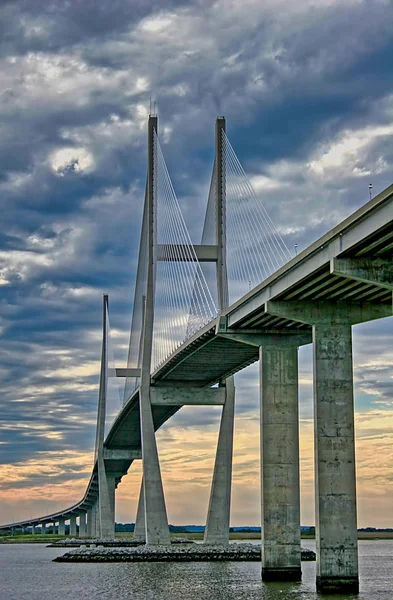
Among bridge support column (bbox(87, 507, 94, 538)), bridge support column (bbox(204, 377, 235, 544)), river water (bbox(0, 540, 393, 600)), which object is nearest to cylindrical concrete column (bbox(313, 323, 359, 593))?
river water (bbox(0, 540, 393, 600))

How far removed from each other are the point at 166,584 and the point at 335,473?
36.8 feet

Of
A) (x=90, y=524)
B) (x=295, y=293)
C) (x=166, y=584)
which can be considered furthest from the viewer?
(x=90, y=524)

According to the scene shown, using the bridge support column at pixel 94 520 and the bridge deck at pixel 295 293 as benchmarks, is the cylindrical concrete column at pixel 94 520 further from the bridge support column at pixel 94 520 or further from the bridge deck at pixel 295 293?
the bridge deck at pixel 295 293

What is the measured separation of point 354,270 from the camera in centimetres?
3250

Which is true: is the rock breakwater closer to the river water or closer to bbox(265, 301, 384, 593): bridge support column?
the river water

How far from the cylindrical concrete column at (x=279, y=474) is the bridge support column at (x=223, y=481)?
21.6 meters

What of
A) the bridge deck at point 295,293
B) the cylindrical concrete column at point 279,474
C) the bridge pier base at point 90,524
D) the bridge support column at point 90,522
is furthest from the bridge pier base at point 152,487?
the bridge support column at point 90,522

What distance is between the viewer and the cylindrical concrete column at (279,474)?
43312 millimetres

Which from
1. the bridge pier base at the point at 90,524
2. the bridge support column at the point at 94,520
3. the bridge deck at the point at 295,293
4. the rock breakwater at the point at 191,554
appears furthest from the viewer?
the bridge pier base at the point at 90,524

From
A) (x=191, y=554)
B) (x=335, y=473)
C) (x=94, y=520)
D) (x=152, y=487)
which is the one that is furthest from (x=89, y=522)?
(x=335, y=473)

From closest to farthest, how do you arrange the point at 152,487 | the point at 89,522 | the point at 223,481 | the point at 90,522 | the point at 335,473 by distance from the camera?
the point at 335,473, the point at 152,487, the point at 223,481, the point at 90,522, the point at 89,522

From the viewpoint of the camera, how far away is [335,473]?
36.6 meters

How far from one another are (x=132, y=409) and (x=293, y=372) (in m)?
36.9

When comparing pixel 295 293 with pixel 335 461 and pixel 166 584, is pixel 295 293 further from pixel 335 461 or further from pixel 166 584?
pixel 166 584
